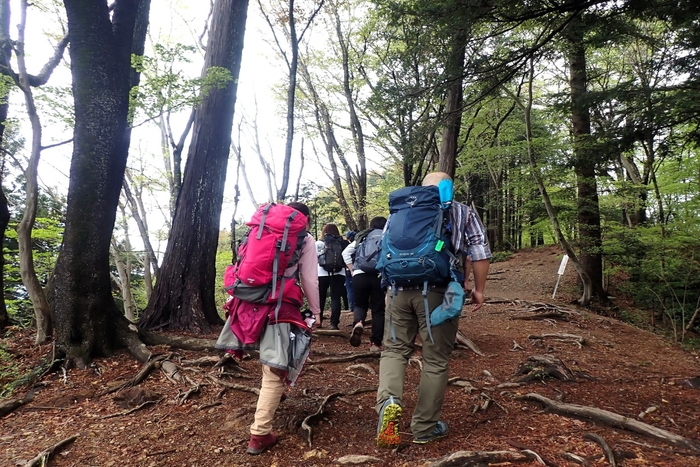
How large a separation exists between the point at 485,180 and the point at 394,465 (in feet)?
72.3

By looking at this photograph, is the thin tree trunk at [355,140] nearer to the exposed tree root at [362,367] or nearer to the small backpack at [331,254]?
the small backpack at [331,254]

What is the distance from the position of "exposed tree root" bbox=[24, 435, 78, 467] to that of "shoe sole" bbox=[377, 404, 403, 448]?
222 centimetres

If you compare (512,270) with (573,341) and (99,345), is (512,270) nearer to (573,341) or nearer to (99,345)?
(573,341)

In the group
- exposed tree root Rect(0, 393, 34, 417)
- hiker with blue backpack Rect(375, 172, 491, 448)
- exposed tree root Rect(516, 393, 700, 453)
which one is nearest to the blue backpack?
hiker with blue backpack Rect(375, 172, 491, 448)

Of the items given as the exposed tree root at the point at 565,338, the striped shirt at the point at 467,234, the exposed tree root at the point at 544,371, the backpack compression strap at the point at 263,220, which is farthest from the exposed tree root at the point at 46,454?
the exposed tree root at the point at 565,338

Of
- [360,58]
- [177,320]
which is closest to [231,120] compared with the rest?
[177,320]

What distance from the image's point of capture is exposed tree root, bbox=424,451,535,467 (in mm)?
2230

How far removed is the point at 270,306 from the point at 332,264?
3862mm

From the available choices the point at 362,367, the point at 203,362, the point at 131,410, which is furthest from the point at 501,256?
the point at 131,410

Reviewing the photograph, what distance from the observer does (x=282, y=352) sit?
8.69ft

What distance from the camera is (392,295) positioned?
2848 mm

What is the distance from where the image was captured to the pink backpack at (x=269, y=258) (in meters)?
2.67

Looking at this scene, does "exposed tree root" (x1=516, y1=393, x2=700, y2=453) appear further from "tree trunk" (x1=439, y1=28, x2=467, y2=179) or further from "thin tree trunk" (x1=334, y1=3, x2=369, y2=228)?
"thin tree trunk" (x1=334, y1=3, x2=369, y2=228)

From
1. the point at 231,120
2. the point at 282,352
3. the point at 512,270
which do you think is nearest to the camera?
the point at 282,352
